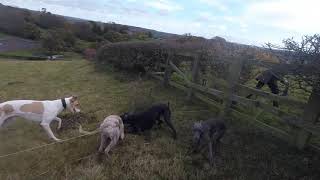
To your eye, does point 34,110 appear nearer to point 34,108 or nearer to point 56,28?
point 34,108

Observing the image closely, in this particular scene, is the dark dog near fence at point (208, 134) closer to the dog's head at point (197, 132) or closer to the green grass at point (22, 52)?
the dog's head at point (197, 132)

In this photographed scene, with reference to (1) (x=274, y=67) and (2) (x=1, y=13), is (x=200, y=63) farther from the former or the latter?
(2) (x=1, y=13)

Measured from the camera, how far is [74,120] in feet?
26.3

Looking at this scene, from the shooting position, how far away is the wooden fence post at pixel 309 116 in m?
6.03

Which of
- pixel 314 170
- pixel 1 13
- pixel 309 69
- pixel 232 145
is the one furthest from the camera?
pixel 1 13

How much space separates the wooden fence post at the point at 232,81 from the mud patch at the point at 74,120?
3.40 metres

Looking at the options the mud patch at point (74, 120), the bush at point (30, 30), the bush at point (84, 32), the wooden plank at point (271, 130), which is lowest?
the bush at point (30, 30)

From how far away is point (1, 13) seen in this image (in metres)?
59.7

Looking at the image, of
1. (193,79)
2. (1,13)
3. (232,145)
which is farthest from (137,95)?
(1,13)

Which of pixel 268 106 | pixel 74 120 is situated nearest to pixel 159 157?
pixel 268 106

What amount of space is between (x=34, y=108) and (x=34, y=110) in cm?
4

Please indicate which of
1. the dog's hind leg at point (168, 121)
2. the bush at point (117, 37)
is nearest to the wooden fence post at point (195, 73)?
the dog's hind leg at point (168, 121)

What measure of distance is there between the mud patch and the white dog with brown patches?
0.97m

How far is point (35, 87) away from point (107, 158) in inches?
316
